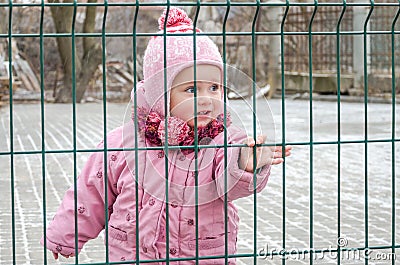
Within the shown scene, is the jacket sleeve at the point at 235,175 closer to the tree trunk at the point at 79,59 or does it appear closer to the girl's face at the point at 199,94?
the girl's face at the point at 199,94

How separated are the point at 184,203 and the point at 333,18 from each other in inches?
886

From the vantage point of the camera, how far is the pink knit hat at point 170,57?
339cm

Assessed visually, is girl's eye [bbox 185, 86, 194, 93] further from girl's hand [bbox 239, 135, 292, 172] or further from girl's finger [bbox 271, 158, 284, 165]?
girl's finger [bbox 271, 158, 284, 165]

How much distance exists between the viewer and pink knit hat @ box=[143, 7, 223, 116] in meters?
3.39

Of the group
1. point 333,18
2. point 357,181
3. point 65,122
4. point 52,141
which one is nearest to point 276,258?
point 357,181

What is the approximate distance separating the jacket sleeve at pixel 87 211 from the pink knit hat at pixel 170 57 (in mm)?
298

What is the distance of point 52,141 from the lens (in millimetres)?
13812

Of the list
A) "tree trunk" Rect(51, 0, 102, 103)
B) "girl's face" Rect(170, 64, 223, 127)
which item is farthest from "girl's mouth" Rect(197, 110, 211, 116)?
"tree trunk" Rect(51, 0, 102, 103)

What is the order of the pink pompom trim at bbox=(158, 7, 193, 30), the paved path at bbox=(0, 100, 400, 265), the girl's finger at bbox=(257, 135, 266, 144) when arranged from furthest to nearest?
the paved path at bbox=(0, 100, 400, 265)
the pink pompom trim at bbox=(158, 7, 193, 30)
the girl's finger at bbox=(257, 135, 266, 144)

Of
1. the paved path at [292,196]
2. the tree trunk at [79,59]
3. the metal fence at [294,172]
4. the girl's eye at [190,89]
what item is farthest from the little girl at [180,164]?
the tree trunk at [79,59]

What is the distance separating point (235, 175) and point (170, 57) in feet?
1.56

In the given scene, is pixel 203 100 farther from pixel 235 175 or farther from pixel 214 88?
pixel 235 175

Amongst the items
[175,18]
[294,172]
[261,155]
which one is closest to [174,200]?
[261,155]

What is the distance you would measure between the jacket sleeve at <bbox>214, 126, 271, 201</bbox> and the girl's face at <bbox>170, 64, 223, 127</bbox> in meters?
0.11
